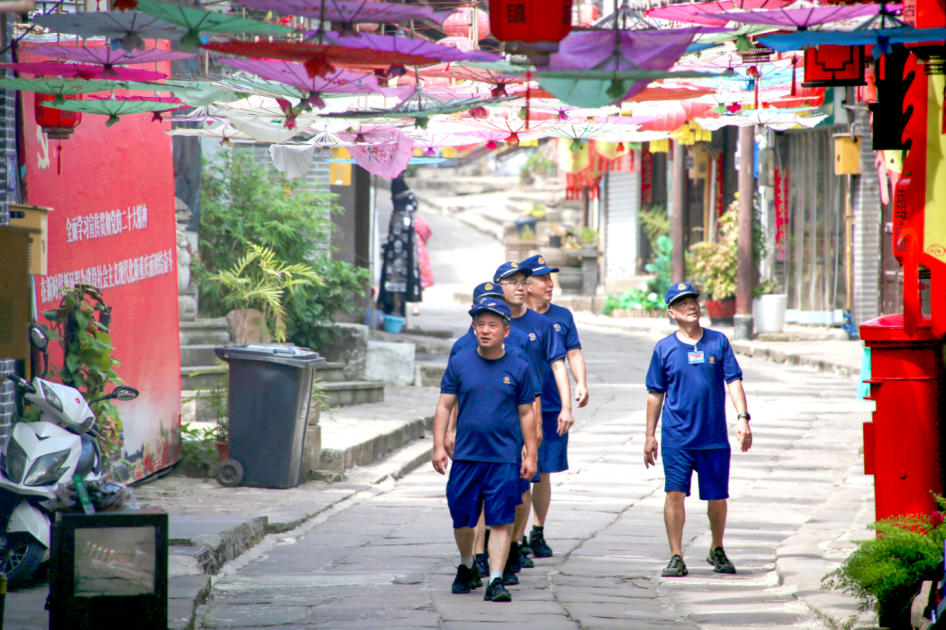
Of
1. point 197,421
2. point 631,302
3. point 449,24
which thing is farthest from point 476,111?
point 631,302

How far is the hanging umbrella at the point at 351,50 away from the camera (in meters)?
4.74

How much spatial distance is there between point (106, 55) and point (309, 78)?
973mm

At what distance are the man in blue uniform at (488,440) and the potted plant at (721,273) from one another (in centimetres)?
1505

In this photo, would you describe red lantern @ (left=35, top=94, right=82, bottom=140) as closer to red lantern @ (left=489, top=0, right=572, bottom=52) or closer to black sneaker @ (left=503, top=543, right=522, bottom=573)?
red lantern @ (left=489, top=0, right=572, bottom=52)

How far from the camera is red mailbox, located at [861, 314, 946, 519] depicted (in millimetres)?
5609

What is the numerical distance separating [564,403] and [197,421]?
532 centimetres

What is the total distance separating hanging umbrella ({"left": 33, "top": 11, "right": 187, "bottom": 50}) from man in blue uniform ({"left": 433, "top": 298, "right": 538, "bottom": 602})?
208 cm

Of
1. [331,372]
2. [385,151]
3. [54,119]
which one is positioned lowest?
[331,372]

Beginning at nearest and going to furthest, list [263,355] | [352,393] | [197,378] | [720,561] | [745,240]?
[720,561], [263,355], [197,378], [352,393], [745,240]

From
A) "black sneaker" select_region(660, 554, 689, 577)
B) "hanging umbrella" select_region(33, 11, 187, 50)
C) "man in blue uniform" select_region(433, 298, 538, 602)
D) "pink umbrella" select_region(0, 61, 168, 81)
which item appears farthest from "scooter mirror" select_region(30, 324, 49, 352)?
"black sneaker" select_region(660, 554, 689, 577)

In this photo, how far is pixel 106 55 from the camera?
18.1 ft

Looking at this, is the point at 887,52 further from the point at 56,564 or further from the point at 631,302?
the point at 631,302

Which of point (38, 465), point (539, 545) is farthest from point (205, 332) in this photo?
point (38, 465)

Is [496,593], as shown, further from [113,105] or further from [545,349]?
[113,105]
